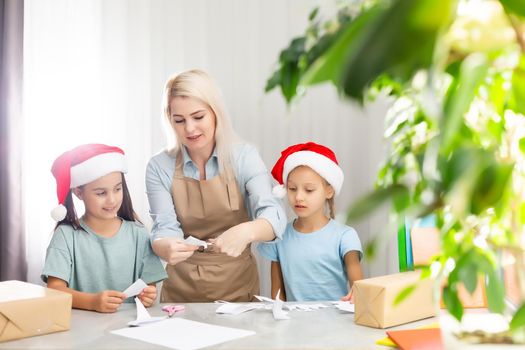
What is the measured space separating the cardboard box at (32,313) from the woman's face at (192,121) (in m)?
0.86

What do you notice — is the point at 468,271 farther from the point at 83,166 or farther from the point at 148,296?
the point at 83,166

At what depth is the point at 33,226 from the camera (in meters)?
2.95

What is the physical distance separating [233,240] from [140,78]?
1.22m

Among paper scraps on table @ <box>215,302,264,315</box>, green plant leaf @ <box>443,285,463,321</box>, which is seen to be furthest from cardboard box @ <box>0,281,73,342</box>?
green plant leaf @ <box>443,285,463,321</box>

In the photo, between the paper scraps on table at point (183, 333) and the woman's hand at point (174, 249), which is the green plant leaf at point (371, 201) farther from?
the woman's hand at point (174, 249)

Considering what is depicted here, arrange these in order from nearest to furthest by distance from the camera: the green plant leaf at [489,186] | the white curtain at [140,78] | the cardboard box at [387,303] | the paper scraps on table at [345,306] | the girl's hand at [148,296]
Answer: the green plant leaf at [489,186] → the cardboard box at [387,303] → the paper scraps on table at [345,306] → the girl's hand at [148,296] → the white curtain at [140,78]

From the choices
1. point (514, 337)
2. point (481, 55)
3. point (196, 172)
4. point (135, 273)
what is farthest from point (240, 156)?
point (481, 55)

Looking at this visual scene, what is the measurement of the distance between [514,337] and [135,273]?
165 centimetres

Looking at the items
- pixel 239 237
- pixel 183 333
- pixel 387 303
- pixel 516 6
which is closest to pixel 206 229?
pixel 239 237

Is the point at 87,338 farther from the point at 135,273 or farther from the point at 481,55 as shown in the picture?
the point at 481,55

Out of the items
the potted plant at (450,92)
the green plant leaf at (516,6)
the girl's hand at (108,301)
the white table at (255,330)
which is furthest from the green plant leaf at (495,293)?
the girl's hand at (108,301)

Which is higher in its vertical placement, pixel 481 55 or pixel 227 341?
pixel 481 55

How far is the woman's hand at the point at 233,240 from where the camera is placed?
2.03m

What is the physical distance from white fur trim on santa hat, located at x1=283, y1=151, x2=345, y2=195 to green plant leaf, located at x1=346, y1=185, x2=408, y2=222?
198 centimetres
